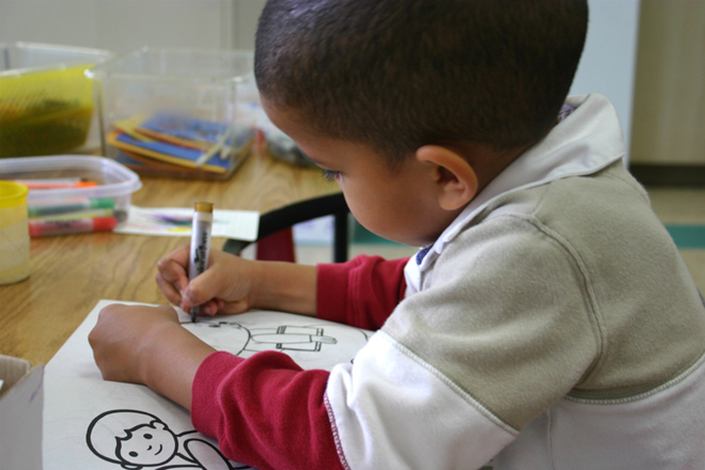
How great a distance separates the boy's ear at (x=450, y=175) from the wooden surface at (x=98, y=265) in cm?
40

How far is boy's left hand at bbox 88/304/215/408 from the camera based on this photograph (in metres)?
0.58

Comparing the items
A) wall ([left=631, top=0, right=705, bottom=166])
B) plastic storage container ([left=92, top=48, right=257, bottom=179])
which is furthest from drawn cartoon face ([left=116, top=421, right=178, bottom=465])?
wall ([left=631, top=0, right=705, bottom=166])

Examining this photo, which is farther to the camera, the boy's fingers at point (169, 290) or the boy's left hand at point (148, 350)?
the boy's fingers at point (169, 290)

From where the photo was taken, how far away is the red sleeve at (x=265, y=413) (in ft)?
1.61

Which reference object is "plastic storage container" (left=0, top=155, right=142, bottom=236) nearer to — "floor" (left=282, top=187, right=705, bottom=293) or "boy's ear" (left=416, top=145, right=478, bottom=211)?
"boy's ear" (left=416, top=145, right=478, bottom=211)

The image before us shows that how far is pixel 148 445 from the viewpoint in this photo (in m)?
0.53

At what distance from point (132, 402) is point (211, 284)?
186 mm

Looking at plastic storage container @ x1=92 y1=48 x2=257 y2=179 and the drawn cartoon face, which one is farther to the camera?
plastic storage container @ x1=92 y1=48 x2=257 y2=179

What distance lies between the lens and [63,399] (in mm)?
577

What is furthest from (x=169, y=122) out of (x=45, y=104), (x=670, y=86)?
(x=670, y=86)

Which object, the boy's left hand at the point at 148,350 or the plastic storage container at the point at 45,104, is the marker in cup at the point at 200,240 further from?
the plastic storage container at the point at 45,104

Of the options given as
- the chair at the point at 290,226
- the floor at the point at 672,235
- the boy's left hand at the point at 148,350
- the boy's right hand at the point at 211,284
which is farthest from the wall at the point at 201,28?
the boy's left hand at the point at 148,350

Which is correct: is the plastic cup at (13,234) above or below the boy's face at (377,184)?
below

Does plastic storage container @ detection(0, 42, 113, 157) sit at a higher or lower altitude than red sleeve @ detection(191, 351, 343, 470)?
higher
